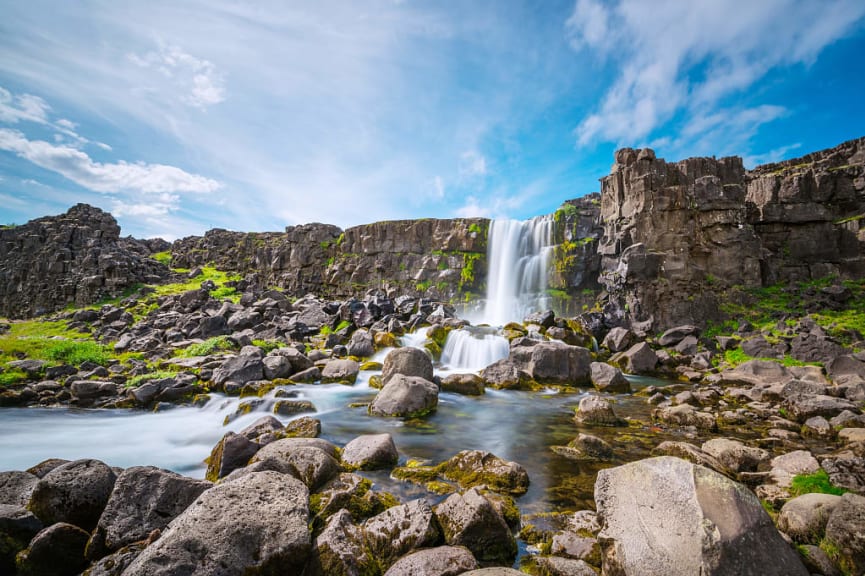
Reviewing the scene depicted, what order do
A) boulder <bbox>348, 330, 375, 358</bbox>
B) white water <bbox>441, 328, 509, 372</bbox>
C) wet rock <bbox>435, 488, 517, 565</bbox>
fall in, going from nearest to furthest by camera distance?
1. wet rock <bbox>435, 488, 517, 565</bbox>
2. boulder <bbox>348, 330, 375, 358</bbox>
3. white water <bbox>441, 328, 509, 372</bbox>

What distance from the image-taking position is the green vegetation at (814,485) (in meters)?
5.60

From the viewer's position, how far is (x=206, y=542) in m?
3.46

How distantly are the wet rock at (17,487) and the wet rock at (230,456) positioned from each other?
6.97 feet

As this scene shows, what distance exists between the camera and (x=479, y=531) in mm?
4320

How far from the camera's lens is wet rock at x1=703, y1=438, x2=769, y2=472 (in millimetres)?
6930

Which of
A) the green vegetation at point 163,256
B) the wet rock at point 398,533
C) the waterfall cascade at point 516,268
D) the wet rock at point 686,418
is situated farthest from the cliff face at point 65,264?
the wet rock at point 686,418

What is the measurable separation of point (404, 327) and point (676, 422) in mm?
15985

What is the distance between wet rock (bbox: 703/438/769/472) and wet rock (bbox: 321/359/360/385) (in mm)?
11924

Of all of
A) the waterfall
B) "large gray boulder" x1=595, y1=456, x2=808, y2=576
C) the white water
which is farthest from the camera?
the waterfall

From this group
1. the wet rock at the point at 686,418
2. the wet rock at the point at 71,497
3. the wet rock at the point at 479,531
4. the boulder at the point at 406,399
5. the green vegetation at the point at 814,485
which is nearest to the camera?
the wet rock at the point at 479,531

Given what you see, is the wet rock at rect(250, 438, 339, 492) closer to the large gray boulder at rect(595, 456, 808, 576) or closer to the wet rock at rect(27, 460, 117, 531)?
the wet rock at rect(27, 460, 117, 531)

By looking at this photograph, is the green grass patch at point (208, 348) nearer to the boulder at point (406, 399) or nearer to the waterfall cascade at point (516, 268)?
the boulder at point (406, 399)

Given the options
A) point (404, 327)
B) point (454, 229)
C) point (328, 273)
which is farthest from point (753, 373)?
point (328, 273)

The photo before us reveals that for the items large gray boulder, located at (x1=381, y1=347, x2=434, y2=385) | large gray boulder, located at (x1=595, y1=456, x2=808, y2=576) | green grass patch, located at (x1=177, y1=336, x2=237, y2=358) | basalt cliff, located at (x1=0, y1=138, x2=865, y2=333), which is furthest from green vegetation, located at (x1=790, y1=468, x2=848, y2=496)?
green grass patch, located at (x1=177, y1=336, x2=237, y2=358)
